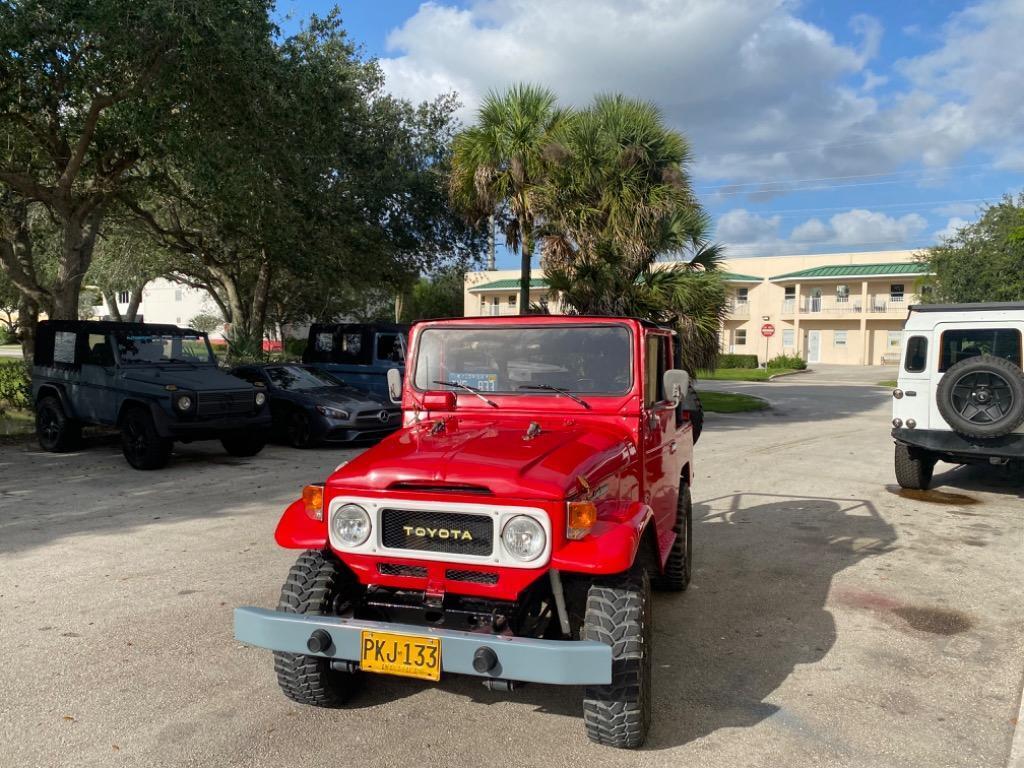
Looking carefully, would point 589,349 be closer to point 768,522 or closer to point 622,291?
point 768,522

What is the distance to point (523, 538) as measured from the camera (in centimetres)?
338

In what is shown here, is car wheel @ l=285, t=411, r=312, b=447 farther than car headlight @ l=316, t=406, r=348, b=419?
Yes

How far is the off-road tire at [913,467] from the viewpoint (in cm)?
955

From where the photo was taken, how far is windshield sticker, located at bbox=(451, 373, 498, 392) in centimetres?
468

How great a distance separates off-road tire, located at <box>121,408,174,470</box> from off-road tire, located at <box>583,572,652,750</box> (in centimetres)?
804

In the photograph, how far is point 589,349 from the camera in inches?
181

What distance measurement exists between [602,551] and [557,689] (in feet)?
3.64

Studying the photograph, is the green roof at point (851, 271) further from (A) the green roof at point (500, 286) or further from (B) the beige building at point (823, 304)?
(A) the green roof at point (500, 286)

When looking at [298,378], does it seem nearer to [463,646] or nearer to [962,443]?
[962,443]

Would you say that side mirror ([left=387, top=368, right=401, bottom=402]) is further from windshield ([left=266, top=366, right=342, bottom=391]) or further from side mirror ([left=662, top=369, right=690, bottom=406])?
windshield ([left=266, top=366, right=342, bottom=391])

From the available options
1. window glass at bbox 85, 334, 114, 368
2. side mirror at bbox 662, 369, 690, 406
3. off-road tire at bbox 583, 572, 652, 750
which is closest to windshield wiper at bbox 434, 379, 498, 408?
side mirror at bbox 662, 369, 690, 406

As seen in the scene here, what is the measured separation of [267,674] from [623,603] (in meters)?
1.93

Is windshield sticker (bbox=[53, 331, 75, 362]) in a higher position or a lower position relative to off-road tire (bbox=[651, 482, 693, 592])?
higher

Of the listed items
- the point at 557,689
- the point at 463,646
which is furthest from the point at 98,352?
the point at 463,646
